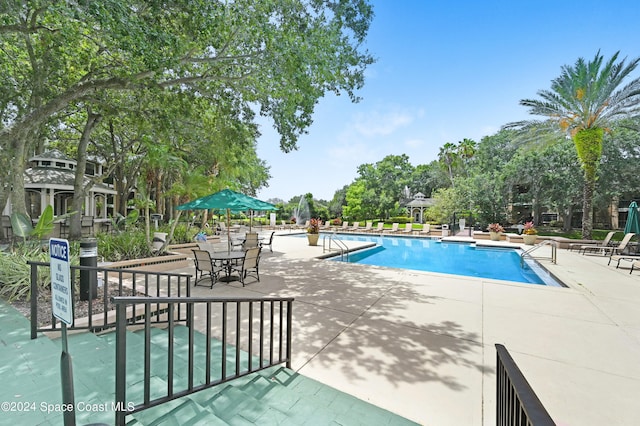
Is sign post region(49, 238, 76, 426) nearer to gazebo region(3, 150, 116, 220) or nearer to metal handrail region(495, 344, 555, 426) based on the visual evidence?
metal handrail region(495, 344, 555, 426)

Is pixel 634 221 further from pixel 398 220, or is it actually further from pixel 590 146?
pixel 398 220

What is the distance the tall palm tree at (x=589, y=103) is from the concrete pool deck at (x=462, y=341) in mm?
10475

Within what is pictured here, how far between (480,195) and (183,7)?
2309 cm

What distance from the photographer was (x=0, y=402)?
2121mm

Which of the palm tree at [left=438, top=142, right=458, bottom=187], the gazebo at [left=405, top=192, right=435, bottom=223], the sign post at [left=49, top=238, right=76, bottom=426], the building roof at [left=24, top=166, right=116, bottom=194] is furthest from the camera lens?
the palm tree at [left=438, top=142, right=458, bottom=187]

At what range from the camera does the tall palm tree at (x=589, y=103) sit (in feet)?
43.2

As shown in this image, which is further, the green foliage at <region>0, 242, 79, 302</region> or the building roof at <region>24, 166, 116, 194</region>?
the building roof at <region>24, 166, 116, 194</region>

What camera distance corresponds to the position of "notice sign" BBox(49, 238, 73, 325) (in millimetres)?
1687

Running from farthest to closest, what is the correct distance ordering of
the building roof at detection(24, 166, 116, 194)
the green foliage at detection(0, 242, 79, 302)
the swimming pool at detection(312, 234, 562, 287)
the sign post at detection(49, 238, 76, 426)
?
the building roof at detection(24, 166, 116, 194), the swimming pool at detection(312, 234, 562, 287), the green foliage at detection(0, 242, 79, 302), the sign post at detection(49, 238, 76, 426)

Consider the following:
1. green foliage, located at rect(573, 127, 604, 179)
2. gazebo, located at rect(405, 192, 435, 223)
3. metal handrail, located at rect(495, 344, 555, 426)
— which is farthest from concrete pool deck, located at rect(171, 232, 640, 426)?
gazebo, located at rect(405, 192, 435, 223)

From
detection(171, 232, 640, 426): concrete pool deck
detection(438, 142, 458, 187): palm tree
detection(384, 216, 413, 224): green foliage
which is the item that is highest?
detection(438, 142, 458, 187): palm tree

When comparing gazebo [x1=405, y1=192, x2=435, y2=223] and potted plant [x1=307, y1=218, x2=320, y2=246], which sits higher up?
gazebo [x1=405, y1=192, x2=435, y2=223]

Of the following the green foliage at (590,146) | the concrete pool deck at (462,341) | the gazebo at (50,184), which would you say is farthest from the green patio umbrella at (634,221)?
the gazebo at (50,184)

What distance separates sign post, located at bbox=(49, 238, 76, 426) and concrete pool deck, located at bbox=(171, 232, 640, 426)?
214cm
